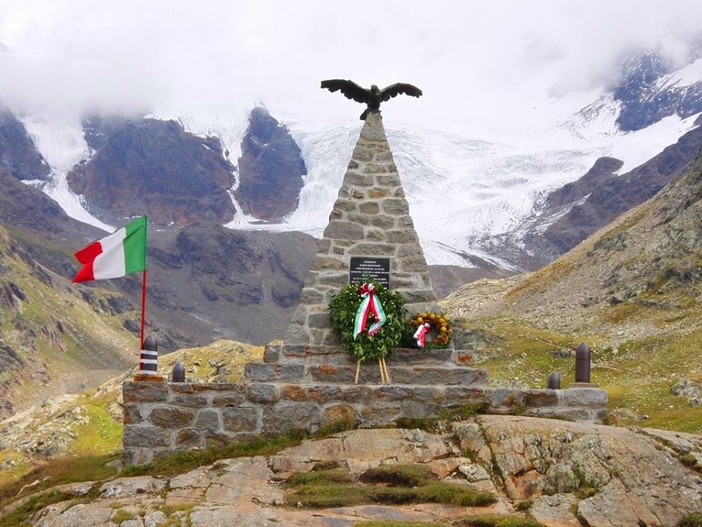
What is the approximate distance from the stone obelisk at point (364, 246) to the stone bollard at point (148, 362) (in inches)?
104

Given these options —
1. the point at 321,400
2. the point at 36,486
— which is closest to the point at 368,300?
the point at 321,400

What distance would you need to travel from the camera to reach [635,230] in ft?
223

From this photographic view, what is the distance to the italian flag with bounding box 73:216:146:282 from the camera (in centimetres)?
1661

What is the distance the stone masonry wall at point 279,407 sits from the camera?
14.5m

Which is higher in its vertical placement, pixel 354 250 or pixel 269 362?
pixel 354 250

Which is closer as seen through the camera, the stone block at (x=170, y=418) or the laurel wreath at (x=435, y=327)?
the stone block at (x=170, y=418)

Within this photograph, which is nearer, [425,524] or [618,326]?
[425,524]

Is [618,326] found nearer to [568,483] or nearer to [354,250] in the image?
[354,250]

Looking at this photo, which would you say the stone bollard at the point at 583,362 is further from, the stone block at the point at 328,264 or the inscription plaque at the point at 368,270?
the stone block at the point at 328,264

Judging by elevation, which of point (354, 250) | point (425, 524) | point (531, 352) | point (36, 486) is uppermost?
point (531, 352)

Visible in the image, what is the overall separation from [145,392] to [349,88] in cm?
816

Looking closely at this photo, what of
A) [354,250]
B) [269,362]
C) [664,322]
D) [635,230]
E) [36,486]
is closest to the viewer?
[36,486]

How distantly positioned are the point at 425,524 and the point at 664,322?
129 ft

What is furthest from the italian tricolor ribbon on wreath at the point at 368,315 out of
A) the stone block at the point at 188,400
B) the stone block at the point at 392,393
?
the stone block at the point at 188,400
